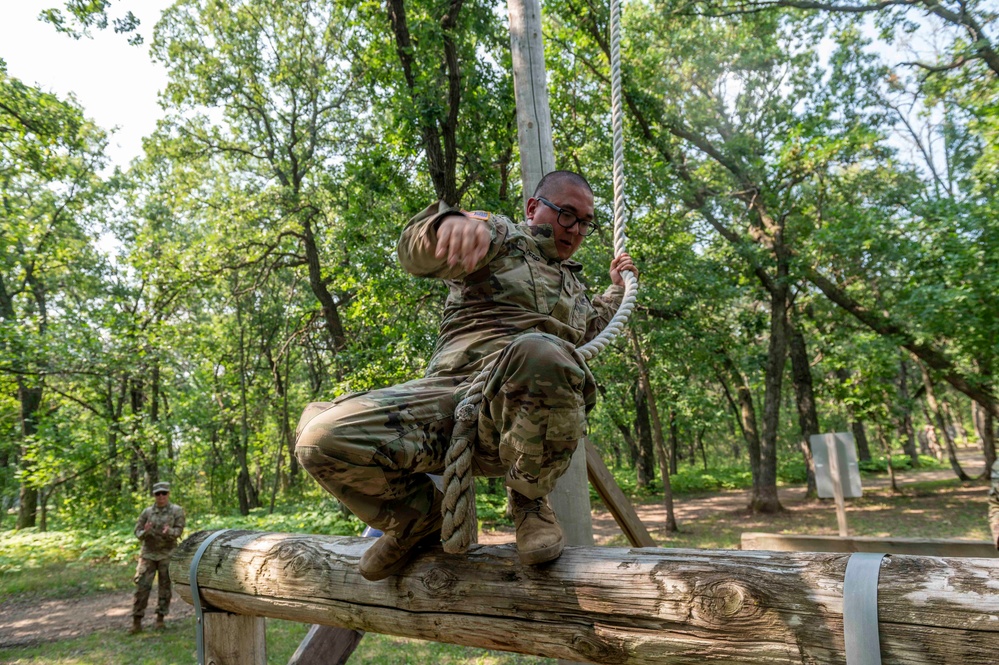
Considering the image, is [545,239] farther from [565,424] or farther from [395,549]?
[395,549]

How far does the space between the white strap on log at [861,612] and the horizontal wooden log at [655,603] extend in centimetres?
3

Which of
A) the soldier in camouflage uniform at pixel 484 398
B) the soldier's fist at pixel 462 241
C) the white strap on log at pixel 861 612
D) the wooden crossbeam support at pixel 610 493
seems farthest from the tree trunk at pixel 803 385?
the soldier's fist at pixel 462 241

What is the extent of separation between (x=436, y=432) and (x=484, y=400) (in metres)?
0.25

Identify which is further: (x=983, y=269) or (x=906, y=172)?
(x=906, y=172)

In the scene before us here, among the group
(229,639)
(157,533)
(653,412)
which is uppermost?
(653,412)

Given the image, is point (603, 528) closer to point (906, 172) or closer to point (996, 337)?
point (996, 337)

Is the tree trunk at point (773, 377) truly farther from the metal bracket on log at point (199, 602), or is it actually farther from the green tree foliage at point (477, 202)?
the metal bracket on log at point (199, 602)

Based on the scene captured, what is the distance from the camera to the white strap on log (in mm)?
1254

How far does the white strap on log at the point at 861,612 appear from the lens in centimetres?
125

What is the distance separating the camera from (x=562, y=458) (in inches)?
65.6

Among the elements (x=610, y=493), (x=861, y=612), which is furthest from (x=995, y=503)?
(x=861, y=612)

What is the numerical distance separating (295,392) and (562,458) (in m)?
18.8

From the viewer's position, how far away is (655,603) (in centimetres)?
155

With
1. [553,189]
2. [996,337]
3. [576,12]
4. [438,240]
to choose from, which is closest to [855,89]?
[996,337]
